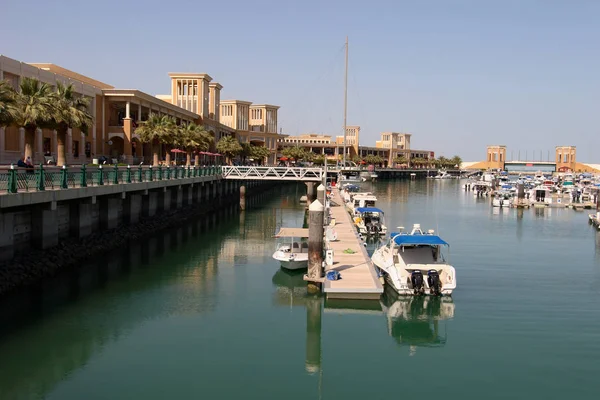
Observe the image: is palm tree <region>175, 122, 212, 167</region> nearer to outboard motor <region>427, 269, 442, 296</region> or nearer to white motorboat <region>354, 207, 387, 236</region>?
white motorboat <region>354, 207, 387, 236</region>

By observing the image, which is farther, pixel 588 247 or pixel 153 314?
pixel 588 247

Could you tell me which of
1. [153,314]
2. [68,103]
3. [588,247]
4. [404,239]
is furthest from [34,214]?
[588,247]

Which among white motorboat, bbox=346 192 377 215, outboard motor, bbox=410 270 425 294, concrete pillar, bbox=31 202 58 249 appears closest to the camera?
outboard motor, bbox=410 270 425 294

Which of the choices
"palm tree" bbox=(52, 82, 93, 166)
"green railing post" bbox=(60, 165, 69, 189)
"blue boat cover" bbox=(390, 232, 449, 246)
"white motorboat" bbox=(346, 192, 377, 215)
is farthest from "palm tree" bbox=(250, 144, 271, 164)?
"blue boat cover" bbox=(390, 232, 449, 246)

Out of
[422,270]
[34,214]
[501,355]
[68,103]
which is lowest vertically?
[501,355]

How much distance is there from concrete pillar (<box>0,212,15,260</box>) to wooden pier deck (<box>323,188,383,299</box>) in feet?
A: 47.2

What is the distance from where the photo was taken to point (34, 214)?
29.5 metres

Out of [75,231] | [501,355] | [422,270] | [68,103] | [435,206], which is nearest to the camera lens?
[501,355]

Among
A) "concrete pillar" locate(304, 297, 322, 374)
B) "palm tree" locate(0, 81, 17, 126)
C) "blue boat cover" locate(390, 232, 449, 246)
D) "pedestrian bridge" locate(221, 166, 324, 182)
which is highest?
"palm tree" locate(0, 81, 17, 126)

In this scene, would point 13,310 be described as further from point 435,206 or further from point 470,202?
point 470,202

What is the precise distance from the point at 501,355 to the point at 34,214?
73.2 feet

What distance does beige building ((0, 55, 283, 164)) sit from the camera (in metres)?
47.8

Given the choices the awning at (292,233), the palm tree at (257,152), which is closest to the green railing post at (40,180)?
the awning at (292,233)

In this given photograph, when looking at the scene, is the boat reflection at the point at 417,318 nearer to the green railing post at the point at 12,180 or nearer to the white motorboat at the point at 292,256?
the white motorboat at the point at 292,256
